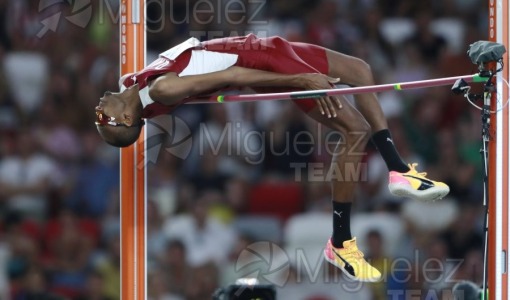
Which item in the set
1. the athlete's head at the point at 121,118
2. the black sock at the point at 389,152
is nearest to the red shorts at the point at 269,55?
the black sock at the point at 389,152

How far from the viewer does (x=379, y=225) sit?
9.29 m

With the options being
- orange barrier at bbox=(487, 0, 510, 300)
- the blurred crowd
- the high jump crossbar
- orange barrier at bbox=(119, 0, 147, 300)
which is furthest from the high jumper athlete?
the blurred crowd

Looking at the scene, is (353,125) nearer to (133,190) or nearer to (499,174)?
(499,174)

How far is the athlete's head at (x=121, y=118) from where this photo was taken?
279 inches

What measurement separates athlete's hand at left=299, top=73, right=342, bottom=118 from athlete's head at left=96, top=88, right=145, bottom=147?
A: 109 centimetres

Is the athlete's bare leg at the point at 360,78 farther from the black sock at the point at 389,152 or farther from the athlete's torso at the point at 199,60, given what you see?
the athlete's torso at the point at 199,60

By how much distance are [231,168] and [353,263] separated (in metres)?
2.56

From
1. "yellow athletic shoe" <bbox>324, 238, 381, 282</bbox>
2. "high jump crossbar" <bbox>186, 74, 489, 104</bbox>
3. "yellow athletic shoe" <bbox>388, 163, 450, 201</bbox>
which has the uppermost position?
"high jump crossbar" <bbox>186, 74, 489, 104</bbox>

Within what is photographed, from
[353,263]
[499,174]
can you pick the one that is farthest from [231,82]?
[499,174]

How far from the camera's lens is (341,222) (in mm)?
7410

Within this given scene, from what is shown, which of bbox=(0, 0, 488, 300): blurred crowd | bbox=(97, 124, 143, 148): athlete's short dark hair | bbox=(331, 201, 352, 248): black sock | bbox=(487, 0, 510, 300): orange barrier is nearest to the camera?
bbox=(487, 0, 510, 300): orange barrier

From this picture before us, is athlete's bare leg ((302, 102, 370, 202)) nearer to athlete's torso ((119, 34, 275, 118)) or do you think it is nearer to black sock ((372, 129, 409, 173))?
black sock ((372, 129, 409, 173))

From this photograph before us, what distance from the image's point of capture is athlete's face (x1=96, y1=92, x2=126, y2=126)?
23.2 ft

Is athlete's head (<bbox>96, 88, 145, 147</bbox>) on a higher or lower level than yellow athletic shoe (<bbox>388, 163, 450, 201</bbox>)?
higher
